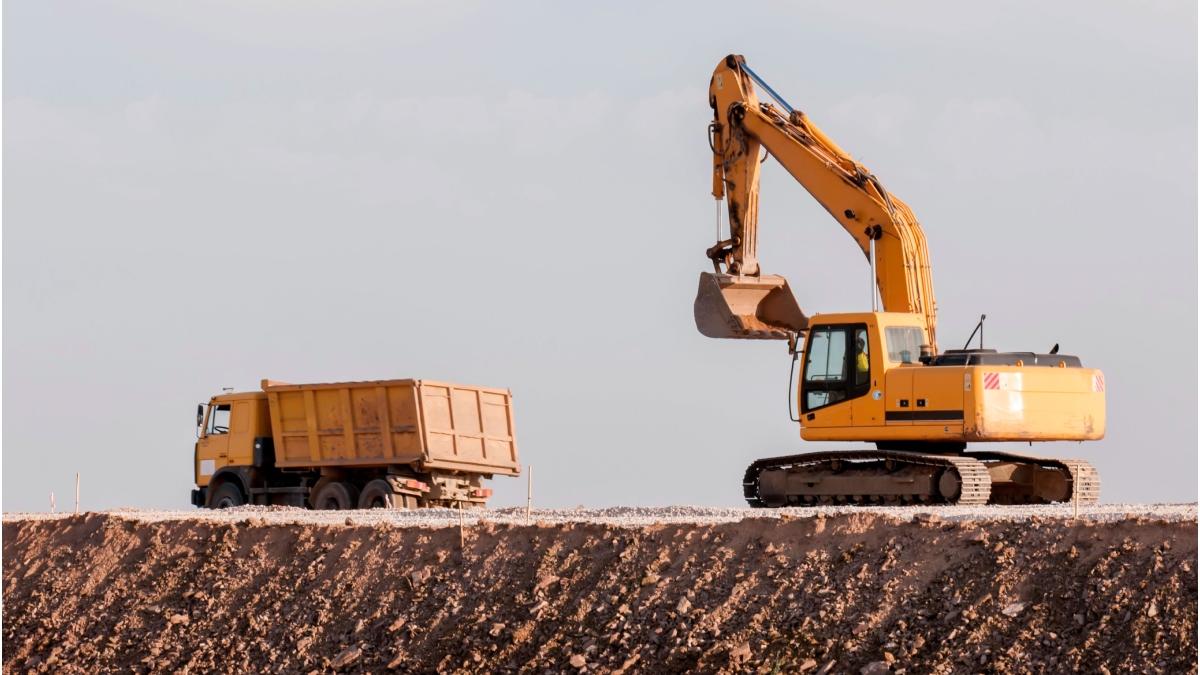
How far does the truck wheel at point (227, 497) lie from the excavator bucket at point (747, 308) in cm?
1077

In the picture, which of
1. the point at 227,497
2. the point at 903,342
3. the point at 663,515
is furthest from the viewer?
the point at 227,497

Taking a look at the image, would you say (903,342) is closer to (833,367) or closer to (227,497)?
(833,367)

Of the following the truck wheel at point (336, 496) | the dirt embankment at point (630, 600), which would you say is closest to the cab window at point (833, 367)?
the dirt embankment at point (630, 600)

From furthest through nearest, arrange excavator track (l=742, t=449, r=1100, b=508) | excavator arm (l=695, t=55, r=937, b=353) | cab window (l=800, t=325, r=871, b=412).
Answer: excavator arm (l=695, t=55, r=937, b=353)
cab window (l=800, t=325, r=871, b=412)
excavator track (l=742, t=449, r=1100, b=508)

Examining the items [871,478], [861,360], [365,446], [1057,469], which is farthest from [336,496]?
[1057,469]

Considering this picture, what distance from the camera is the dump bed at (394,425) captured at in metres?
29.6

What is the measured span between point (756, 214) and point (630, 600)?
1118cm

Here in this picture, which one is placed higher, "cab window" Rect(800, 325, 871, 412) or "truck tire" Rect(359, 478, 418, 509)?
"cab window" Rect(800, 325, 871, 412)

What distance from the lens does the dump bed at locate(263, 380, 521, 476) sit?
97.0ft

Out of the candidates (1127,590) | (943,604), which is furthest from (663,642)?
(1127,590)

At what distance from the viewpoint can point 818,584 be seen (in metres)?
16.2

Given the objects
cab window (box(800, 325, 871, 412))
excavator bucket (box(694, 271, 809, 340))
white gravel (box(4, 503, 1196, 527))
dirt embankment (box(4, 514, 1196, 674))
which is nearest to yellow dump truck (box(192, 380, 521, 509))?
white gravel (box(4, 503, 1196, 527))

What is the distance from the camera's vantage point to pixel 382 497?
29609 millimetres

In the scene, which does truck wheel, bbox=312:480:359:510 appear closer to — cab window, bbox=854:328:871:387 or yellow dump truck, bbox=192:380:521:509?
yellow dump truck, bbox=192:380:521:509
